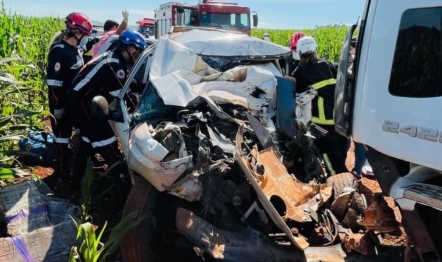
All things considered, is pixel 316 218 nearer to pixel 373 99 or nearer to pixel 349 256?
pixel 349 256

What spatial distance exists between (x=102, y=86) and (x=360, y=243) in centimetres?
306

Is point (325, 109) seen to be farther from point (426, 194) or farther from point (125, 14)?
point (125, 14)

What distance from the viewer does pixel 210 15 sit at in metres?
14.0

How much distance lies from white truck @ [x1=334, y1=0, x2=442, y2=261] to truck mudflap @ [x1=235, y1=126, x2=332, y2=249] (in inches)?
26.4

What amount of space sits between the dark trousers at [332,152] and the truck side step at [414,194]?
2157 mm

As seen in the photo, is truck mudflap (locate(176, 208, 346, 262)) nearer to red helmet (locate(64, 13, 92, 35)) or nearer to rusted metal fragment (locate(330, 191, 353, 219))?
rusted metal fragment (locate(330, 191, 353, 219))

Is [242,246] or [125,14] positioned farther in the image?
[125,14]

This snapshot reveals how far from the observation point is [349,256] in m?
2.93

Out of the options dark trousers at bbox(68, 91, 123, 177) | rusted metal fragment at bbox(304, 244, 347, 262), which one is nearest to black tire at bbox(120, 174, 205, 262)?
rusted metal fragment at bbox(304, 244, 347, 262)

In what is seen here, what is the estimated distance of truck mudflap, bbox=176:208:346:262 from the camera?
287 centimetres

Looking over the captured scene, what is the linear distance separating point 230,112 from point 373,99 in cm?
162

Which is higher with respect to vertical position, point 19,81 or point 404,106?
point 404,106

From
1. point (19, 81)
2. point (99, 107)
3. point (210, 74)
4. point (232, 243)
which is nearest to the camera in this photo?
point (232, 243)

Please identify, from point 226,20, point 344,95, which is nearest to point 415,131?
point 344,95
